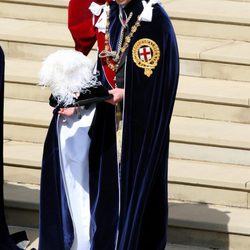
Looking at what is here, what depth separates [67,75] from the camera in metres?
7.36

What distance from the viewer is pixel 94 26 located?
299 inches

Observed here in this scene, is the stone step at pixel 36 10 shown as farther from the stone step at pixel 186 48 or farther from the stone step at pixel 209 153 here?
the stone step at pixel 209 153

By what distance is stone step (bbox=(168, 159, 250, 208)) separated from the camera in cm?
887

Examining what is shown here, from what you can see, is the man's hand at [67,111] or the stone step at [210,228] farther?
the stone step at [210,228]

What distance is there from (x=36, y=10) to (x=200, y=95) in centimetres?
213

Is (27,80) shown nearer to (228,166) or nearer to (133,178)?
(228,166)

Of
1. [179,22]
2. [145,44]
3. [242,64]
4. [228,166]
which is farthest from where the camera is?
[179,22]

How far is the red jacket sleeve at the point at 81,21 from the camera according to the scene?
7.62 m

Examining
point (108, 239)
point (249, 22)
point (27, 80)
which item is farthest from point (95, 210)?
point (249, 22)

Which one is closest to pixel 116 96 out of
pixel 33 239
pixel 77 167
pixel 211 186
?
pixel 77 167

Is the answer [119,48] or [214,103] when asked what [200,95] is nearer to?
[214,103]

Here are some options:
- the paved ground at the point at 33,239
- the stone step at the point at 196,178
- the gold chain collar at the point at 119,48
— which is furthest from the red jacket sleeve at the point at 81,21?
the stone step at the point at 196,178

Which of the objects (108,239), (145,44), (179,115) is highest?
(145,44)

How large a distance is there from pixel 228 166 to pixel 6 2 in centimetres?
301
